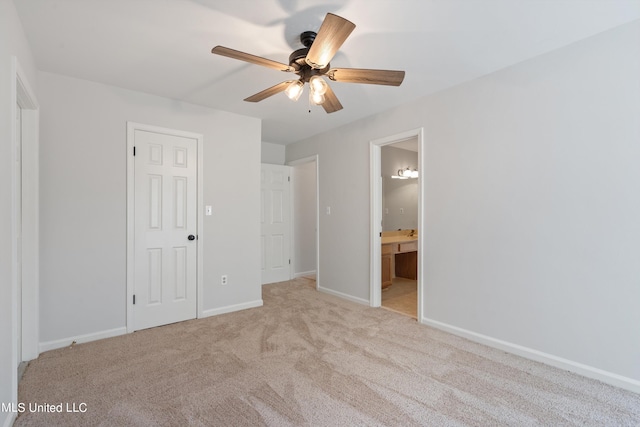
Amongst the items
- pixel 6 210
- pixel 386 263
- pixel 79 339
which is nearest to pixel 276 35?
pixel 6 210

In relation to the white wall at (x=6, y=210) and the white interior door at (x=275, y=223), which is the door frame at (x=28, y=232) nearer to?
the white wall at (x=6, y=210)

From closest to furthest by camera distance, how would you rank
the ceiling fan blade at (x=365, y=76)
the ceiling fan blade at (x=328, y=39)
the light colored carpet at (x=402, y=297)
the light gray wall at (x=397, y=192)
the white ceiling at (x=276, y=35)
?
the ceiling fan blade at (x=328, y=39) → the white ceiling at (x=276, y=35) → the ceiling fan blade at (x=365, y=76) → the light colored carpet at (x=402, y=297) → the light gray wall at (x=397, y=192)

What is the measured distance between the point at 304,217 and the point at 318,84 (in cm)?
370

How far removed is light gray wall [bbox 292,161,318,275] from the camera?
A: 5.48 m

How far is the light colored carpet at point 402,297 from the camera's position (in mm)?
3629

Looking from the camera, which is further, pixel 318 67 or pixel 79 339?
pixel 79 339

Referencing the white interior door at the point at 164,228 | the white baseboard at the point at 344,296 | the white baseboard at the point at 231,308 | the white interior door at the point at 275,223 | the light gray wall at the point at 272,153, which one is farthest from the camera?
the light gray wall at the point at 272,153

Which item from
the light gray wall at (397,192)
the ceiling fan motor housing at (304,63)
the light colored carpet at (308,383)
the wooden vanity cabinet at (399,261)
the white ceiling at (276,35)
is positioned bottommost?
the light colored carpet at (308,383)

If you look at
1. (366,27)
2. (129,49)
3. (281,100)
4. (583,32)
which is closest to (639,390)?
(583,32)

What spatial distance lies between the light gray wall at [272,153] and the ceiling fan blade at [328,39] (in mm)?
3311

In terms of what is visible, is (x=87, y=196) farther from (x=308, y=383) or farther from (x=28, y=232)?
(x=308, y=383)

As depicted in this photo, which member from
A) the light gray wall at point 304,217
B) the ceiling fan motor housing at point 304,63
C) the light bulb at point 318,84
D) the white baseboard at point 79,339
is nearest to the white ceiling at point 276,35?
the ceiling fan motor housing at point 304,63

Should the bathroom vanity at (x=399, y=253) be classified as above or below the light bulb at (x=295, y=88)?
below

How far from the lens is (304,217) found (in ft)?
18.4
